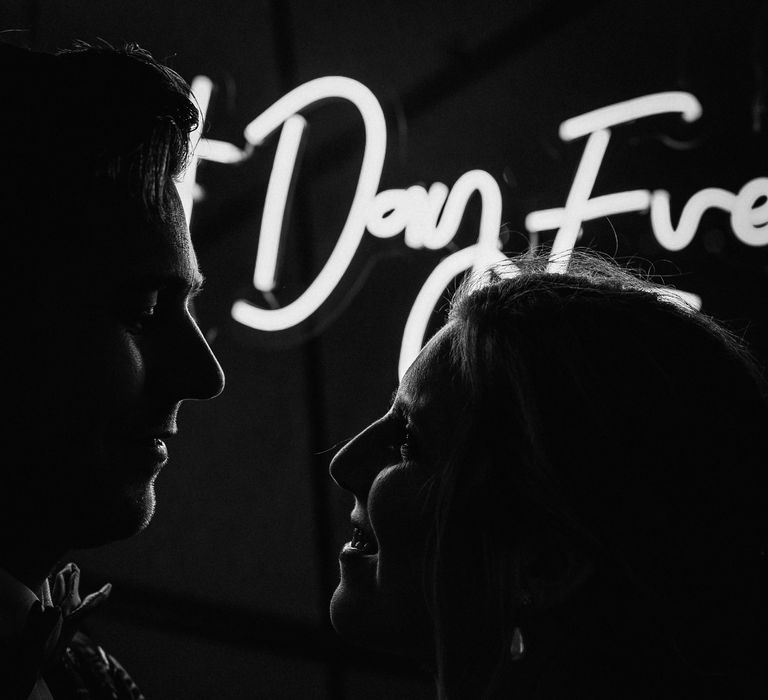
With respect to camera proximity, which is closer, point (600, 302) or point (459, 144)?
point (600, 302)

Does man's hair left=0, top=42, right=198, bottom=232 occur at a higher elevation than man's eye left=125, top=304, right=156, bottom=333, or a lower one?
higher

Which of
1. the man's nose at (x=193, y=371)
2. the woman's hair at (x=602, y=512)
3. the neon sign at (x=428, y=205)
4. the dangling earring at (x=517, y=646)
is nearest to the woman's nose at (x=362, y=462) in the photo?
the woman's hair at (x=602, y=512)

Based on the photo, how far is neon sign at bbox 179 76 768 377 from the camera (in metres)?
3.12

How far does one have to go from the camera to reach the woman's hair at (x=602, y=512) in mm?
1440

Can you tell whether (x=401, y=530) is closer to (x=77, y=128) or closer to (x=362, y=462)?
(x=362, y=462)

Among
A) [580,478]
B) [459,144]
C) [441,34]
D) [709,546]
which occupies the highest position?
[441,34]

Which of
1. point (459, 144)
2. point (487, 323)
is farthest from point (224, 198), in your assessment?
point (487, 323)

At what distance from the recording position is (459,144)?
12.2 ft

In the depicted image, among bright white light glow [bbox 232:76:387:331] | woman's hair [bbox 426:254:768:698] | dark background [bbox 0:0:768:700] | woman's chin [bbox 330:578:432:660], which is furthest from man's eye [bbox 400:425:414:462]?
dark background [bbox 0:0:768:700]

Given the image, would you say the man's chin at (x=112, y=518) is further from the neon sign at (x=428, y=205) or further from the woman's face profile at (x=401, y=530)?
the neon sign at (x=428, y=205)

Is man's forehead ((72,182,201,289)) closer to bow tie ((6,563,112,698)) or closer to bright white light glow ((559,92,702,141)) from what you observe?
bow tie ((6,563,112,698))

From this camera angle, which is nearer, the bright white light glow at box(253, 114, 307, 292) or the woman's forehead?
the woman's forehead

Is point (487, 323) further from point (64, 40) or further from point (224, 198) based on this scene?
point (64, 40)

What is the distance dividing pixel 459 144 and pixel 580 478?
2591mm
